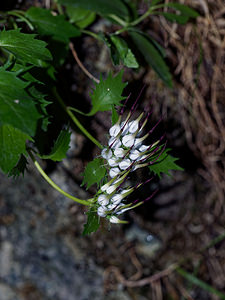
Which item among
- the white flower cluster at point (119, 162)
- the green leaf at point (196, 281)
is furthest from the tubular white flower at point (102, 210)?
the green leaf at point (196, 281)

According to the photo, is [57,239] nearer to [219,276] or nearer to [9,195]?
[9,195]

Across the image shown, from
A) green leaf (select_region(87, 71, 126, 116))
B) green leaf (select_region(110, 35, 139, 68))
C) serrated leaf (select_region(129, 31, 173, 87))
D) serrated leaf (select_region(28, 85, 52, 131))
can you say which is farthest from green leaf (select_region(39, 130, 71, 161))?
serrated leaf (select_region(129, 31, 173, 87))

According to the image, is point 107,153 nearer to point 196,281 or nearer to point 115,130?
point 115,130

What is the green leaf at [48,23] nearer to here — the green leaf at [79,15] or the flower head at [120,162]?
the green leaf at [79,15]

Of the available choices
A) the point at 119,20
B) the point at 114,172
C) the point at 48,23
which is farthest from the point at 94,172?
the point at 119,20

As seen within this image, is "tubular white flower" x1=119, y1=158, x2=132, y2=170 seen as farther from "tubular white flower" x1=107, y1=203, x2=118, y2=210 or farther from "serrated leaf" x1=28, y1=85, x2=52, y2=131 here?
"serrated leaf" x1=28, y1=85, x2=52, y2=131

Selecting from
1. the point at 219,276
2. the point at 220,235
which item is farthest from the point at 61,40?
the point at 219,276
